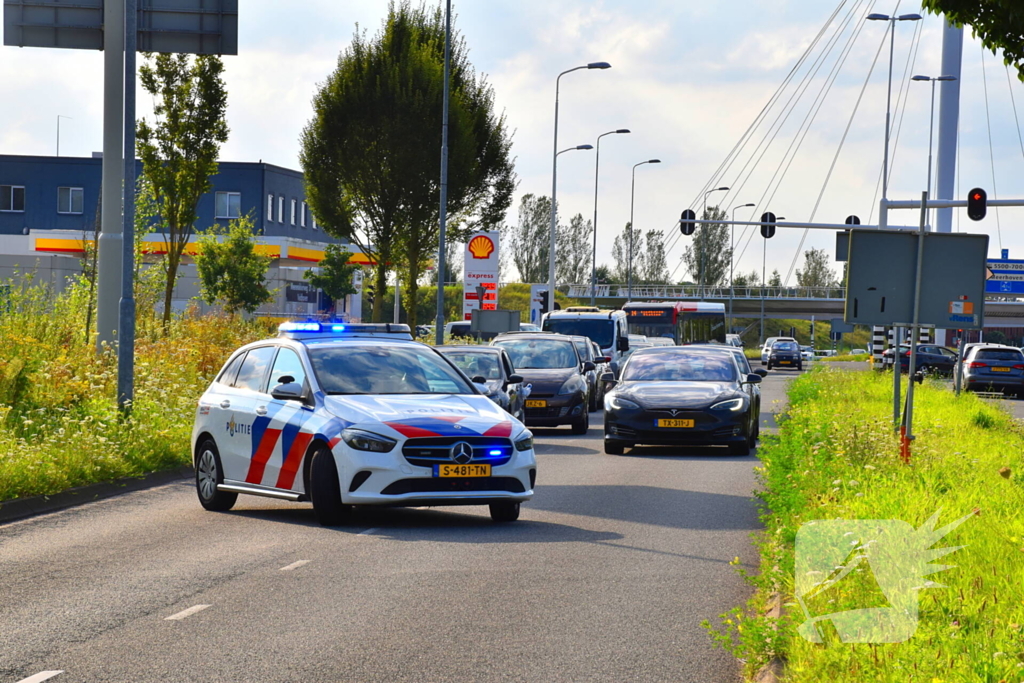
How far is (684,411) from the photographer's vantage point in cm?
1942

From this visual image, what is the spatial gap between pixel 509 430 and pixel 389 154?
31.0m

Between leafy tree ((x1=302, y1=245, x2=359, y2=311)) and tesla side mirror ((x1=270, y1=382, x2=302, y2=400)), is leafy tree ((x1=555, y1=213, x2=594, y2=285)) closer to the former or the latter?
leafy tree ((x1=302, y1=245, x2=359, y2=311))

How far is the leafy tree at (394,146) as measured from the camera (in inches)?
1645

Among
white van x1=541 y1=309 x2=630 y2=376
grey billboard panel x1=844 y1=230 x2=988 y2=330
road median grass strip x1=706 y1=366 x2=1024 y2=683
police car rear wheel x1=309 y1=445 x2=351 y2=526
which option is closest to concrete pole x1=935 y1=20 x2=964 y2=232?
white van x1=541 y1=309 x2=630 y2=376

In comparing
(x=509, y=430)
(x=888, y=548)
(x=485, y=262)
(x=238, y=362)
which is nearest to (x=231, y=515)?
(x=238, y=362)

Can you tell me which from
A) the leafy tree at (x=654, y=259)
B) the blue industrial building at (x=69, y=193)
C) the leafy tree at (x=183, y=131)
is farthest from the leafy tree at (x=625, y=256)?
the leafy tree at (x=183, y=131)

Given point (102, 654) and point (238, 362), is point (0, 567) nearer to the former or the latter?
point (102, 654)

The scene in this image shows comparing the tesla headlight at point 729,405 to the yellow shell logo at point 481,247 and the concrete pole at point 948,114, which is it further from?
the concrete pole at point 948,114

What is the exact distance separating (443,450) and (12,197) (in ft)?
274

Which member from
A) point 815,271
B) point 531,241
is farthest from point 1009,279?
point 815,271

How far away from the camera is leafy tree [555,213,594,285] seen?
127688 millimetres

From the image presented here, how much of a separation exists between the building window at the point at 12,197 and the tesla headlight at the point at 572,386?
71154 millimetres

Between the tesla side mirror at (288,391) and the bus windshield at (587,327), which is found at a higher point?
the tesla side mirror at (288,391)

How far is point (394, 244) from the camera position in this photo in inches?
1661
